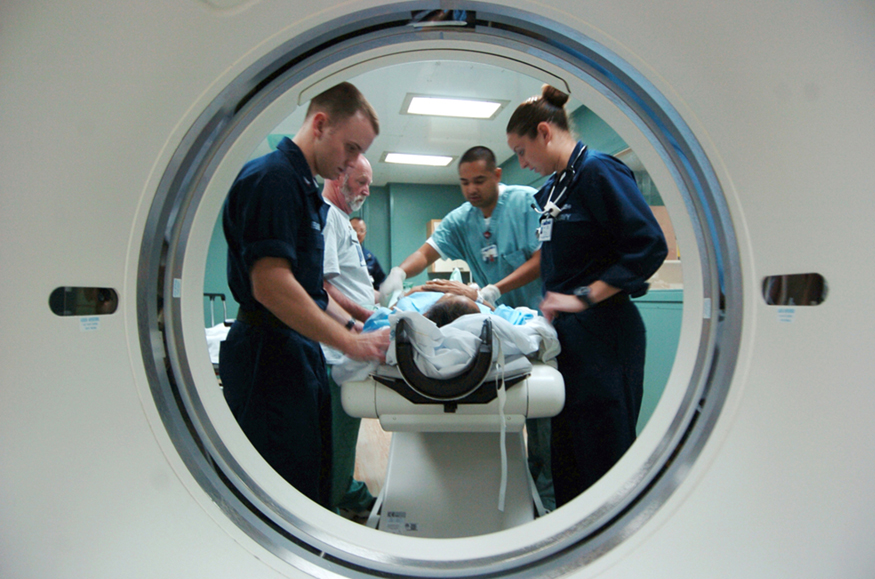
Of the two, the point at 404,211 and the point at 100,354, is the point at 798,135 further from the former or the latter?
the point at 404,211

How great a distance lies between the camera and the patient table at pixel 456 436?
107cm

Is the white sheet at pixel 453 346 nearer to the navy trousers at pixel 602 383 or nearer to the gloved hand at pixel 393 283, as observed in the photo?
the navy trousers at pixel 602 383

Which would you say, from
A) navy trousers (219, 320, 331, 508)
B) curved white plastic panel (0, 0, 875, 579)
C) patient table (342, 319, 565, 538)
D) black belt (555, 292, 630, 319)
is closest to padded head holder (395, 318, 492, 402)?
patient table (342, 319, 565, 538)

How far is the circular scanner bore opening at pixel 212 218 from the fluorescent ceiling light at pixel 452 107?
3.02 metres

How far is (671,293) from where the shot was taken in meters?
2.12

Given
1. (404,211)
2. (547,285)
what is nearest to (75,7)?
(547,285)

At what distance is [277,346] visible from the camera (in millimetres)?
1113

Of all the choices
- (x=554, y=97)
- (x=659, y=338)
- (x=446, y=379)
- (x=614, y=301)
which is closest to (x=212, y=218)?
(x=446, y=379)

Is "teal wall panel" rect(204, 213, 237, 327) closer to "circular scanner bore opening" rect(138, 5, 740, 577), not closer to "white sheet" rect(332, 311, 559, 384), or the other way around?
"white sheet" rect(332, 311, 559, 384)

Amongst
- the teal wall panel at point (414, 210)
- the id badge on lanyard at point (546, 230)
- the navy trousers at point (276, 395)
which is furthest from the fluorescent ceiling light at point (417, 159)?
the navy trousers at point (276, 395)

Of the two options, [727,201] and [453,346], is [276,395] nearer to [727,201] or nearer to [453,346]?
[453,346]

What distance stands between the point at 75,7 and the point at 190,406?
1.56 feet

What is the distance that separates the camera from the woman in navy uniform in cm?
121

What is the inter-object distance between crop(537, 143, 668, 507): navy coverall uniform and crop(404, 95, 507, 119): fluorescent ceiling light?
2410mm
